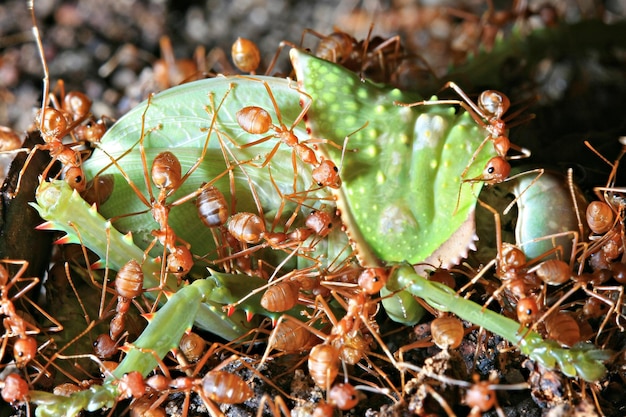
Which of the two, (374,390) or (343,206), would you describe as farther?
(343,206)

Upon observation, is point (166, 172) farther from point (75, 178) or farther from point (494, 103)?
point (494, 103)

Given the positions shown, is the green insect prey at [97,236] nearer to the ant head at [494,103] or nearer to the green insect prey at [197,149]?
the green insect prey at [197,149]

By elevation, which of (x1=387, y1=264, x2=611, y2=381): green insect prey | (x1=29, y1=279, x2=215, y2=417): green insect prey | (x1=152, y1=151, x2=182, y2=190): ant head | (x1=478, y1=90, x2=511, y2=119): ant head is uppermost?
(x1=152, y1=151, x2=182, y2=190): ant head

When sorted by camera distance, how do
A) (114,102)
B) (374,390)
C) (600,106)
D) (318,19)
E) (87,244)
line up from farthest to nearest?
1. (318,19)
2. (114,102)
3. (600,106)
4. (87,244)
5. (374,390)

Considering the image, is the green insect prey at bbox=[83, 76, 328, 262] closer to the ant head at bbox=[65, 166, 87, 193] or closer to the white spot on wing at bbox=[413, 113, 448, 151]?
the ant head at bbox=[65, 166, 87, 193]

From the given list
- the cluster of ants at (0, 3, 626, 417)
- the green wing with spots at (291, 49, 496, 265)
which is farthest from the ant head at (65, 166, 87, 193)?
the green wing with spots at (291, 49, 496, 265)

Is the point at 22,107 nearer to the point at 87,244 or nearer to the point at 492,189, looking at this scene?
the point at 87,244

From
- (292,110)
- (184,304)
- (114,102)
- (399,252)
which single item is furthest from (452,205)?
(114,102)
